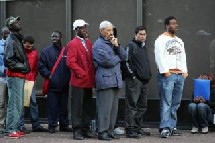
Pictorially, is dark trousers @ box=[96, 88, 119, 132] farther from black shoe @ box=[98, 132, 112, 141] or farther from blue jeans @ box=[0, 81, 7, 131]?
blue jeans @ box=[0, 81, 7, 131]

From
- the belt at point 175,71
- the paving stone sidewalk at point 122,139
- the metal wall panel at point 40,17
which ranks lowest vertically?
the paving stone sidewalk at point 122,139

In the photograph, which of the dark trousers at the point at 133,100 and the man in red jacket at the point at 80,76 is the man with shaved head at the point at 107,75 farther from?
the dark trousers at the point at 133,100

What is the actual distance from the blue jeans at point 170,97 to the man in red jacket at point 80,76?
1266mm

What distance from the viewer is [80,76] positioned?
8516 mm

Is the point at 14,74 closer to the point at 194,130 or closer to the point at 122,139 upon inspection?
the point at 122,139

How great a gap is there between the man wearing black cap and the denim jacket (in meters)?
1.25

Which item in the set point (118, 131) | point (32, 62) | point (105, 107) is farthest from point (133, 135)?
point (32, 62)

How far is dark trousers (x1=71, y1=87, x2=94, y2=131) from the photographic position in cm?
866

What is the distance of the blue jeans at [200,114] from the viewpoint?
9.15 m

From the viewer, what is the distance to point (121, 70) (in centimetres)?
Answer: 888

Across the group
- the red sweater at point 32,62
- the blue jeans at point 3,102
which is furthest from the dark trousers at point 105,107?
the blue jeans at point 3,102

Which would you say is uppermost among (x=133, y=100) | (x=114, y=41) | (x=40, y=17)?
(x=40, y=17)

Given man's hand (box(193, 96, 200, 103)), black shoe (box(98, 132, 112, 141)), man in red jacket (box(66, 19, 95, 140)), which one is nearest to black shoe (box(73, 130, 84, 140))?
man in red jacket (box(66, 19, 95, 140))

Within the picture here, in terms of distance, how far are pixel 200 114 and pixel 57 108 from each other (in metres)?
2.63
